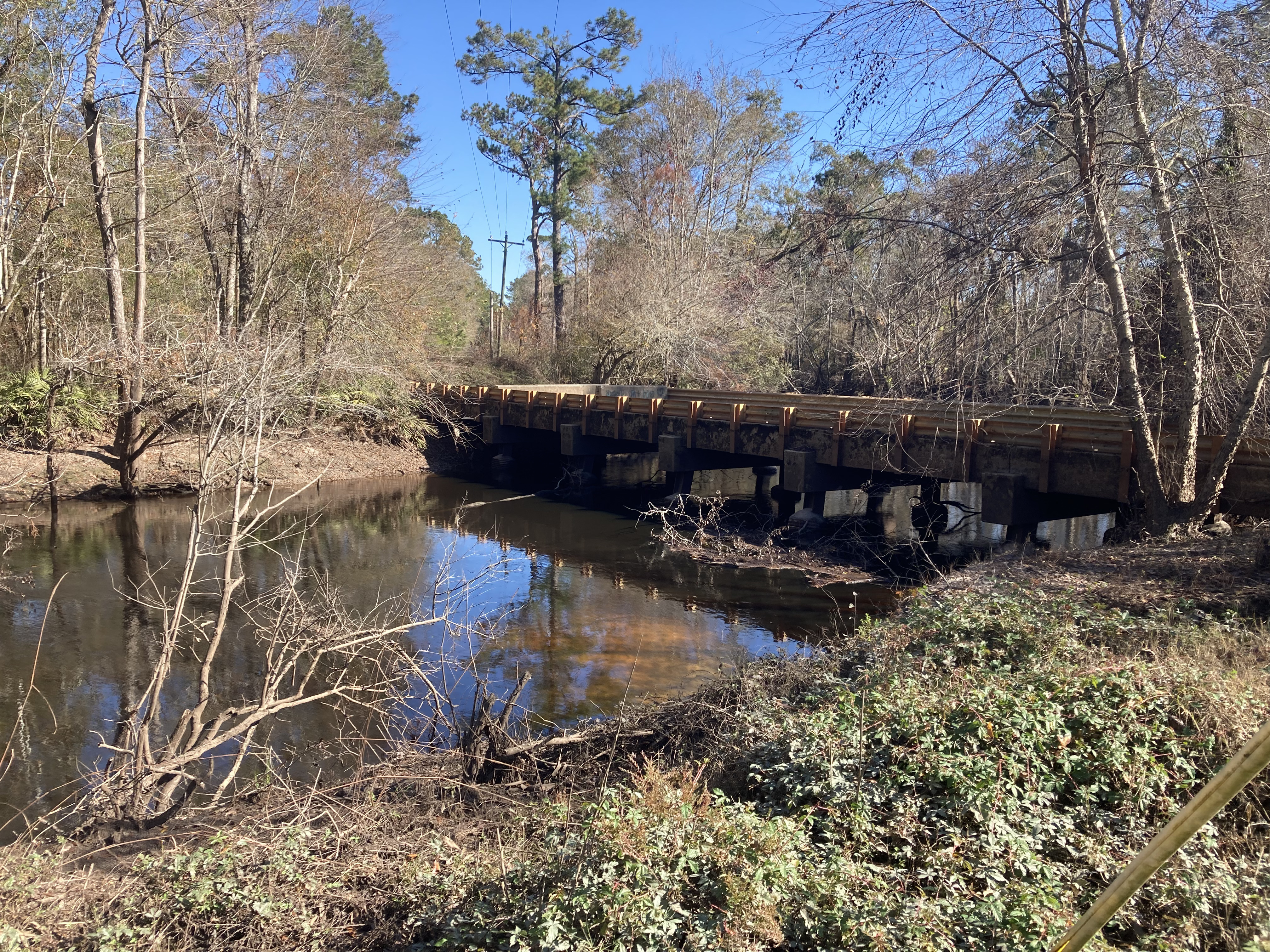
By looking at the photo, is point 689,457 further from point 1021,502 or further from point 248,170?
point 248,170

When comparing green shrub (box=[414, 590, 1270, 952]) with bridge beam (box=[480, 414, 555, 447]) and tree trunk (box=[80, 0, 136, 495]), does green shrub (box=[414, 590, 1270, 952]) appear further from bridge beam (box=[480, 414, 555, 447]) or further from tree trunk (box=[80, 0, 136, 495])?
bridge beam (box=[480, 414, 555, 447])

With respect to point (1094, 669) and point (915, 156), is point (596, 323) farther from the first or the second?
point (1094, 669)

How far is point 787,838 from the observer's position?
4094mm

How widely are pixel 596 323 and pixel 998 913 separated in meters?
30.0

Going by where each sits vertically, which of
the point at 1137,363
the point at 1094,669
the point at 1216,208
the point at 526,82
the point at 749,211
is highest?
the point at 526,82

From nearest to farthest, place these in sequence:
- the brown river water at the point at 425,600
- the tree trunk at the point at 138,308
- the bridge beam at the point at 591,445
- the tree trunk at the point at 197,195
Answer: the brown river water at the point at 425,600
the tree trunk at the point at 138,308
the tree trunk at the point at 197,195
the bridge beam at the point at 591,445

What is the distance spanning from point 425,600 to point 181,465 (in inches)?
476

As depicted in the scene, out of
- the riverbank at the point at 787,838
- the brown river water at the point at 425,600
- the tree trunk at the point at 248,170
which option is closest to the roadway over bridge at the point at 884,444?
the brown river water at the point at 425,600

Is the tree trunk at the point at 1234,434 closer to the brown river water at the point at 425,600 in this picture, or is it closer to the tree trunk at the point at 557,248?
the brown river water at the point at 425,600

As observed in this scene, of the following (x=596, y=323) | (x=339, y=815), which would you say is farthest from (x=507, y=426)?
(x=339, y=815)

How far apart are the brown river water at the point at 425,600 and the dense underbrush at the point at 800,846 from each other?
2.72 metres

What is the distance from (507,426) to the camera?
27.3 metres

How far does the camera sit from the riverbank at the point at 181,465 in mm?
17969

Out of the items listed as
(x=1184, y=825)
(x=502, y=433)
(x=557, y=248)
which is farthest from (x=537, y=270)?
(x=1184, y=825)
